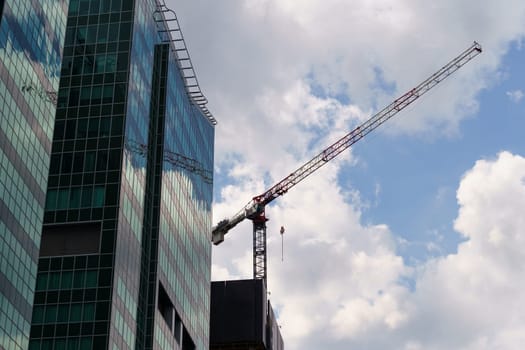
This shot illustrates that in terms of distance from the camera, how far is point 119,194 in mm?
129500

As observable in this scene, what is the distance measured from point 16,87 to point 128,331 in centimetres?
4003

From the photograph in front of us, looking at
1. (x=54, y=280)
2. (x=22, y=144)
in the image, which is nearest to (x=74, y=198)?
(x=54, y=280)

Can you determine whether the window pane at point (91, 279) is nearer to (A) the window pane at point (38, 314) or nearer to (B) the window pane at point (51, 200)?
(A) the window pane at point (38, 314)

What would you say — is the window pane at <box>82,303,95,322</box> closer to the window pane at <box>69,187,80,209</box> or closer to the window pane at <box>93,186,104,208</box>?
the window pane at <box>93,186,104,208</box>

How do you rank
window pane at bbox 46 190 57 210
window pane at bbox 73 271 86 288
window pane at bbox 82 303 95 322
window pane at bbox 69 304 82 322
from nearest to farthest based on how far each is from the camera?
1. window pane at bbox 82 303 95 322
2. window pane at bbox 69 304 82 322
3. window pane at bbox 73 271 86 288
4. window pane at bbox 46 190 57 210

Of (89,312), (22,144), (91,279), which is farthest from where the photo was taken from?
(91,279)

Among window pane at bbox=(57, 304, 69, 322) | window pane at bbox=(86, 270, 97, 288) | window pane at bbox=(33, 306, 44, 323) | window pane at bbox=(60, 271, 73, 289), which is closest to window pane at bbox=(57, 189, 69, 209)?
window pane at bbox=(60, 271, 73, 289)

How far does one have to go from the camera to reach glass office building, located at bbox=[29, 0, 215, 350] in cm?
12431

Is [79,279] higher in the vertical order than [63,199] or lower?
lower

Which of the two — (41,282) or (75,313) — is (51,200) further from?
(75,313)

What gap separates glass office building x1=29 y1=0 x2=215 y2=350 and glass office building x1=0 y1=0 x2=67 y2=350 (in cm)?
2251

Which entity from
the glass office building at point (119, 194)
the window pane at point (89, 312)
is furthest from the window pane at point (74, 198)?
the window pane at point (89, 312)

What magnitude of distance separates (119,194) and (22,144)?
30.7 m

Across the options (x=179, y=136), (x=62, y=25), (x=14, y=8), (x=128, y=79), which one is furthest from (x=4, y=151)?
(x=179, y=136)
